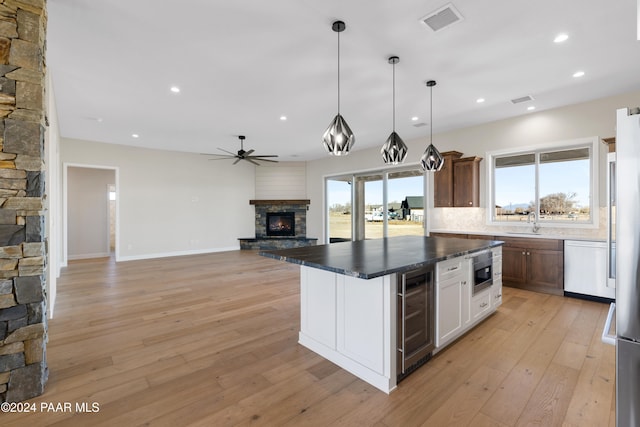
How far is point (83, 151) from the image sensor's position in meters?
6.81

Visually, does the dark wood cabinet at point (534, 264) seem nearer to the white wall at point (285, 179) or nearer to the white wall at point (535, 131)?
the white wall at point (535, 131)

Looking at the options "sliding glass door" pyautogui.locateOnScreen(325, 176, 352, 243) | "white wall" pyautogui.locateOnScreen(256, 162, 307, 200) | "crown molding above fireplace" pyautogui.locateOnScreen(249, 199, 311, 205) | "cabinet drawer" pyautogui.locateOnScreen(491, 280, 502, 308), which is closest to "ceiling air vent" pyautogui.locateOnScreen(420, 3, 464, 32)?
"cabinet drawer" pyautogui.locateOnScreen(491, 280, 502, 308)

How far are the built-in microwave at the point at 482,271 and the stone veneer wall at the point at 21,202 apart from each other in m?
3.65

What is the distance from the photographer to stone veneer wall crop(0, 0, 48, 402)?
1.89 m

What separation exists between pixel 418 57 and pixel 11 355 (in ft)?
13.6

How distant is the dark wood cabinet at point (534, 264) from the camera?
4.32m

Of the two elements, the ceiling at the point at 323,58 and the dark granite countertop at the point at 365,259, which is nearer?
the dark granite countertop at the point at 365,259

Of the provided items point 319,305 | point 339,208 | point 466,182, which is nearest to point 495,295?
point 319,305

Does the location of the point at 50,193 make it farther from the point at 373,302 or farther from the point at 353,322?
the point at 373,302

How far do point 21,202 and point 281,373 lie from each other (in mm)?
2161

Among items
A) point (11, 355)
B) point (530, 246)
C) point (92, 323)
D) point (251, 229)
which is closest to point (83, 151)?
point (251, 229)

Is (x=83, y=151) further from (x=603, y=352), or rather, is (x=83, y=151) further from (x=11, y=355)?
(x=603, y=352)

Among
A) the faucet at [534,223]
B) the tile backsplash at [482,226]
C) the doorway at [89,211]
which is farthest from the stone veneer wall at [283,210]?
the faucet at [534,223]

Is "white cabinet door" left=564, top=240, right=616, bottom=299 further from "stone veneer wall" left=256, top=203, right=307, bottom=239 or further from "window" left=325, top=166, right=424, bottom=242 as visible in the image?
"stone veneer wall" left=256, top=203, right=307, bottom=239
